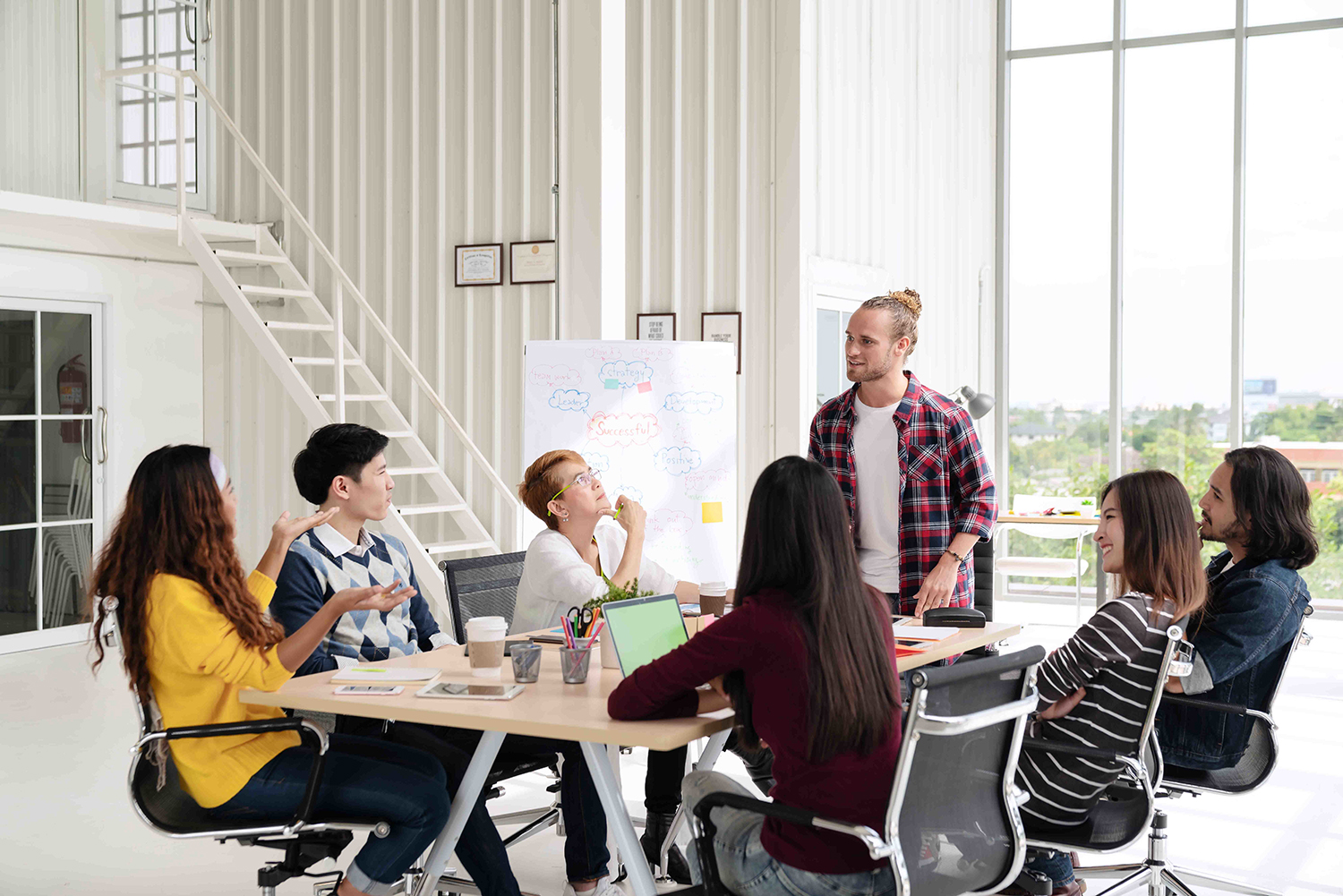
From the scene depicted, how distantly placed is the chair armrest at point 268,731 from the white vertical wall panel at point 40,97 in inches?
221

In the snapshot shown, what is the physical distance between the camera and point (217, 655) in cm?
245

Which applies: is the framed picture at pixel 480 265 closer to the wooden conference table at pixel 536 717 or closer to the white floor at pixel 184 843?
the white floor at pixel 184 843

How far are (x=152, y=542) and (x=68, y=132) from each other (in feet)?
18.7

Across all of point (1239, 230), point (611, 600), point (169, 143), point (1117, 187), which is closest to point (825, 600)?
point (611, 600)

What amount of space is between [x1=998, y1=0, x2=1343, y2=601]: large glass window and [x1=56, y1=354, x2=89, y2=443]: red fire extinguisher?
20.6 ft

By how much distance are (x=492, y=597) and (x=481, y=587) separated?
64 mm

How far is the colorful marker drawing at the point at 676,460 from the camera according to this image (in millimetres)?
5551

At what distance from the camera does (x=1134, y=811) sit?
263 cm

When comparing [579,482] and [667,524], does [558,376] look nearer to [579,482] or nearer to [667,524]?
[667,524]

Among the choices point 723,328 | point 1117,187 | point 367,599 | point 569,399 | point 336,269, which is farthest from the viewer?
point 1117,187

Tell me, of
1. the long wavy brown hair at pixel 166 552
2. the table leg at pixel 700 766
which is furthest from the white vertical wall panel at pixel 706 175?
the long wavy brown hair at pixel 166 552

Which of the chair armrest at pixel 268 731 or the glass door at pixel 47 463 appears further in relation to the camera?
the glass door at pixel 47 463

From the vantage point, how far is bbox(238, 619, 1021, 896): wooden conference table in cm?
223

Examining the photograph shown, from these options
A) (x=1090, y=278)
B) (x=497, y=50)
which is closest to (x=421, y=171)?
(x=497, y=50)
